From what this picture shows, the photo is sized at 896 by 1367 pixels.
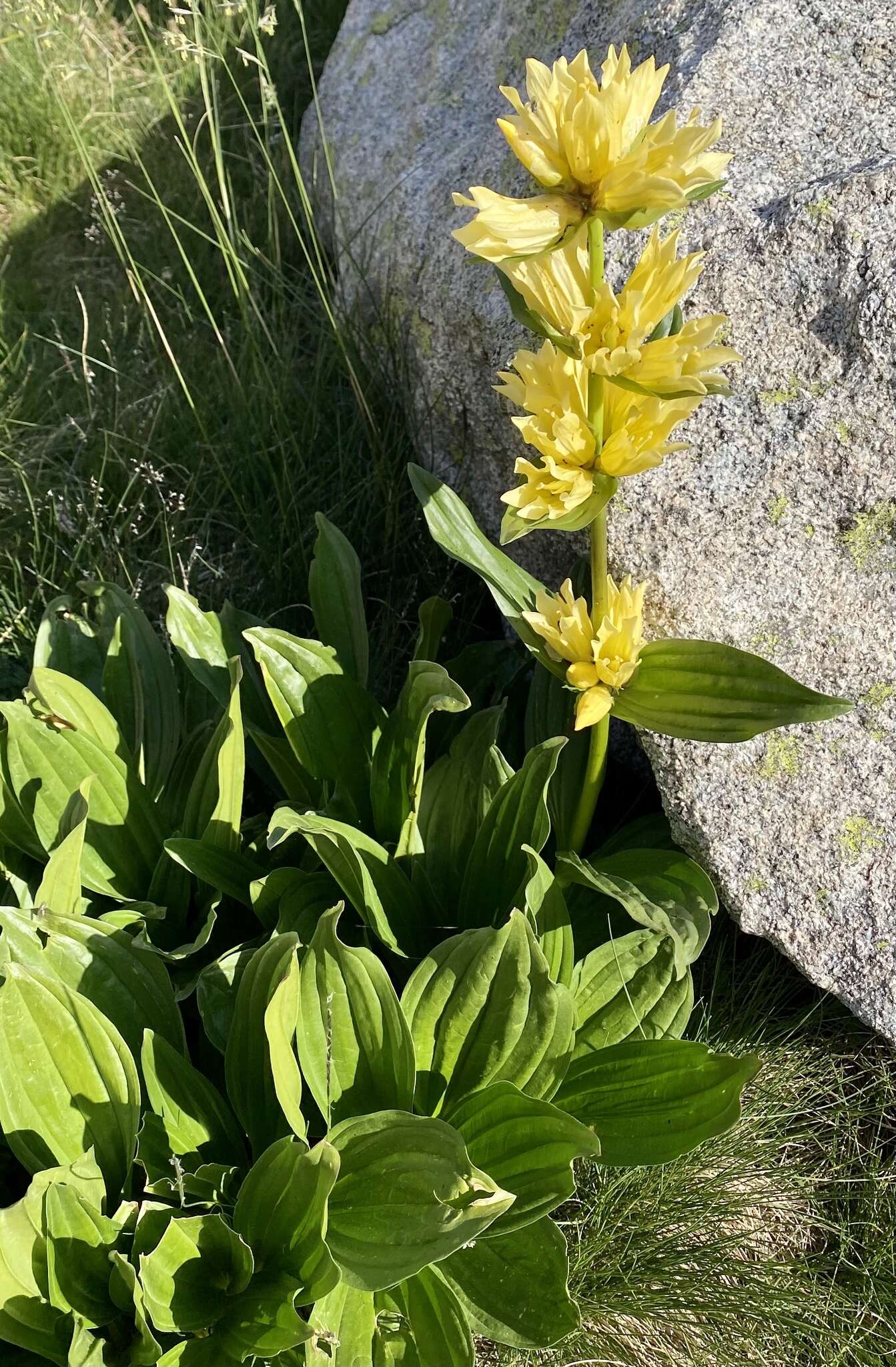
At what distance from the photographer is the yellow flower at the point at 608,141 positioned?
1.46m

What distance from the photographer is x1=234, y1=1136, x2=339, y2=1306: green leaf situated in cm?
165

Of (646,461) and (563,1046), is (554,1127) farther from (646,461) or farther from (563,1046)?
(646,461)

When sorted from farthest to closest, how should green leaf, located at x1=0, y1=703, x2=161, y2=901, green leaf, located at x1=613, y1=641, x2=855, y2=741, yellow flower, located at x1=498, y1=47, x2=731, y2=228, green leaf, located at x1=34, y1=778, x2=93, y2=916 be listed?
green leaf, located at x1=0, y1=703, x2=161, y2=901 → green leaf, located at x1=34, y1=778, x2=93, y2=916 → green leaf, located at x1=613, y1=641, x2=855, y2=741 → yellow flower, located at x1=498, y1=47, x2=731, y2=228

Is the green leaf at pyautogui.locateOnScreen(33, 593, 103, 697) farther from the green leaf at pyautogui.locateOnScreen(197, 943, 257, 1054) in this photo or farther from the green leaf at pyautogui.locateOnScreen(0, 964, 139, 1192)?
the green leaf at pyautogui.locateOnScreen(0, 964, 139, 1192)

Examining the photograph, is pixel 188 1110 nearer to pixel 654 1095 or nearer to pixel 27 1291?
pixel 27 1291

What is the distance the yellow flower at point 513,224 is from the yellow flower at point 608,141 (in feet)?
0.10

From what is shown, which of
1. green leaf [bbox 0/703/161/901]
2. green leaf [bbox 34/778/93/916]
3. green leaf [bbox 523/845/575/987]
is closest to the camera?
green leaf [bbox 34/778/93/916]

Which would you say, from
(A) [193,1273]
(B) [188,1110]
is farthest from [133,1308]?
(B) [188,1110]

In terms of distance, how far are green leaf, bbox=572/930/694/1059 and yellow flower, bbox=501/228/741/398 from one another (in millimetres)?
1025

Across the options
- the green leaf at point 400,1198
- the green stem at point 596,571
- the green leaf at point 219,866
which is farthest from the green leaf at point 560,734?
the green leaf at point 400,1198

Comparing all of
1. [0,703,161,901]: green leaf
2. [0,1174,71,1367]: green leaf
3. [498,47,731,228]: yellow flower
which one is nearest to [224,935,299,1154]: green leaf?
[0,1174,71,1367]: green leaf

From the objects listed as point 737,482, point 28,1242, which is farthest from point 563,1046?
point 737,482

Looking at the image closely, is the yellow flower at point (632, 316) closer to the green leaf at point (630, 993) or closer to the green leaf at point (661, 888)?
the green leaf at point (661, 888)

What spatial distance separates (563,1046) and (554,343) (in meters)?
1.17
